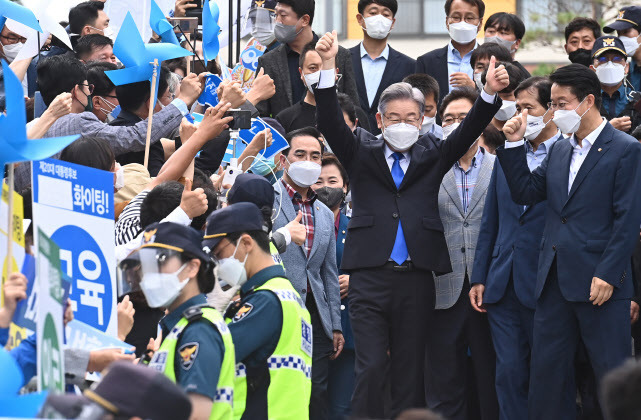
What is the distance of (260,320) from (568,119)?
129 inches

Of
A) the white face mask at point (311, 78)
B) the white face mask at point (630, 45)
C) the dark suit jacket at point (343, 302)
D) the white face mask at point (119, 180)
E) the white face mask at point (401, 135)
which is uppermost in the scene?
the white face mask at point (630, 45)

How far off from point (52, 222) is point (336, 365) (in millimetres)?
3728

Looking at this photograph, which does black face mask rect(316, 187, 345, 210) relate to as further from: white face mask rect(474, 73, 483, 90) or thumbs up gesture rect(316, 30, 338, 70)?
white face mask rect(474, 73, 483, 90)

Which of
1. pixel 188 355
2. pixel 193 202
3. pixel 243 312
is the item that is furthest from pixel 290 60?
pixel 188 355

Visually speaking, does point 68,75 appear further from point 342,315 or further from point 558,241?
point 558,241

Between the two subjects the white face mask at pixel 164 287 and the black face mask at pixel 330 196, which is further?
the black face mask at pixel 330 196

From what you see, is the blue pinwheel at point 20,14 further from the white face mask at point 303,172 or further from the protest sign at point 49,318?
the protest sign at point 49,318

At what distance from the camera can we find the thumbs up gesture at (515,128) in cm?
779

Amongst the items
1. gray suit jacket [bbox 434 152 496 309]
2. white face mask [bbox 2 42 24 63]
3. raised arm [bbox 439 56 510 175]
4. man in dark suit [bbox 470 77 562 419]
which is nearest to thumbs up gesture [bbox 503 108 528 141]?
raised arm [bbox 439 56 510 175]

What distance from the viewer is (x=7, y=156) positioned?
16.1ft

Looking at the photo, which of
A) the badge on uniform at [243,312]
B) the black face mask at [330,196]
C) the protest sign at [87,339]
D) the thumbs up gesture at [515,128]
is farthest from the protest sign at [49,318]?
the black face mask at [330,196]

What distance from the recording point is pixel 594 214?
772 cm

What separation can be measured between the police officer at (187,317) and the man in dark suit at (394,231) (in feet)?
8.76

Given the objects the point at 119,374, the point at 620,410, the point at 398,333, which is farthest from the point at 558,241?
the point at 119,374
